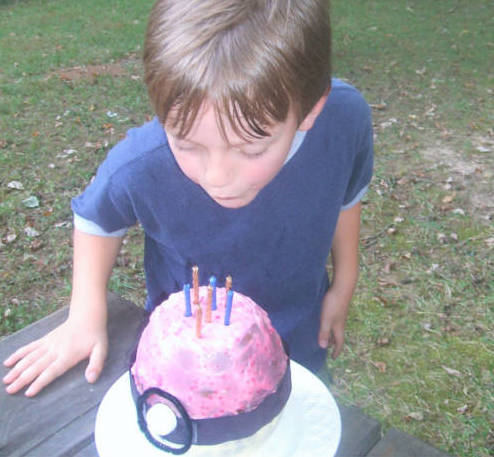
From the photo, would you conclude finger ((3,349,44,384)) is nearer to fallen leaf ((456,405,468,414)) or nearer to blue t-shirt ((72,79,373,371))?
blue t-shirt ((72,79,373,371))

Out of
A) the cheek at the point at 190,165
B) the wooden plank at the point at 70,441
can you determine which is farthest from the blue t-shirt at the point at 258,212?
the wooden plank at the point at 70,441

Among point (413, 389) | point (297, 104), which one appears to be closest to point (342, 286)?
point (297, 104)

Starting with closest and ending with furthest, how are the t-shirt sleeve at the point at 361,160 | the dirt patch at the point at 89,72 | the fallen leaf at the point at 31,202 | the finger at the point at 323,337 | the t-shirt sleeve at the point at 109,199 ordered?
the t-shirt sleeve at the point at 109,199, the t-shirt sleeve at the point at 361,160, the finger at the point at 323,337, the fallen leaf at the point at 31,202, the dirt patch at the point at 89,72

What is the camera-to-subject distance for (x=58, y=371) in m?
1.32

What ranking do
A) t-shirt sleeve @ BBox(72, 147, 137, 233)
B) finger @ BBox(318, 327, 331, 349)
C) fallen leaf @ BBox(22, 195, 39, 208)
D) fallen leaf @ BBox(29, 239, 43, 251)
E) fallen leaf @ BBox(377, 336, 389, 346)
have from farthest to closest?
fallen leaf @ BBox(22, 195, 39, 208) → fallen leaf @ BBox(29, 239, 43, 251) → fallen leaf @ BBox(377, 336, 389, 346) → finger @ BBox(318, 327, 331, 349) → t-shirt sleeve @ BBox(72, 147, 137, 233)

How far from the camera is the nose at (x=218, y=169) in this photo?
3.57 ft

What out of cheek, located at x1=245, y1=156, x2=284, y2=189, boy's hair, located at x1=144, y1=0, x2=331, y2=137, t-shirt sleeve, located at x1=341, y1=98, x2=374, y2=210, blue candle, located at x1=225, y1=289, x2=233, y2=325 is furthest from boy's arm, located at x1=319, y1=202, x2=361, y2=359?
blue candle, located at x1=225, y1=289, x2=233, y2=325

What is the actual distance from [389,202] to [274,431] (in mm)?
3363

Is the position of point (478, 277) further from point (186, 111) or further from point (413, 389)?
point (186, 111)

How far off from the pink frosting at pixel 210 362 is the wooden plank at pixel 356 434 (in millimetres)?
315

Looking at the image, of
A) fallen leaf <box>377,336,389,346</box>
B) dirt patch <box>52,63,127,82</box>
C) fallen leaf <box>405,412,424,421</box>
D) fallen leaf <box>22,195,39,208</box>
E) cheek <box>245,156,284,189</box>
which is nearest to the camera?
cheek <box>245,156,284,189</box>

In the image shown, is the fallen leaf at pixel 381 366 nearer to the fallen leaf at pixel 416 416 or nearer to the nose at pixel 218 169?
the fallen leaf at pixel 416 416

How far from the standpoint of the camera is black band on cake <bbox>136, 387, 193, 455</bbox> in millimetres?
899

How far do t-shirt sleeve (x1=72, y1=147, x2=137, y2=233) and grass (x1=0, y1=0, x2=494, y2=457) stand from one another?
1708 millimetres
